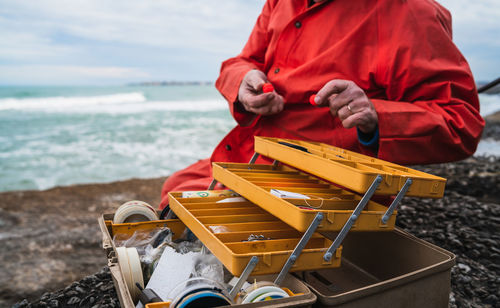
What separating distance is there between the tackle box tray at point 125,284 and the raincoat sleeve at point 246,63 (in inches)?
30.1

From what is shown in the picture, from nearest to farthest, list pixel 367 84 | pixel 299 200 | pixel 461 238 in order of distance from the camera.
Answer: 1. pixel 299 200
2. pixel 367 84
3. pixel 461 238

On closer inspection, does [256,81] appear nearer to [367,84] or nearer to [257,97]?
[257,97]

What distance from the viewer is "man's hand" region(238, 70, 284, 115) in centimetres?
208

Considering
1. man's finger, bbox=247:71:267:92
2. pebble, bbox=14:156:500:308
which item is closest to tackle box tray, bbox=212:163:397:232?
man's finger, bbox=247:71:267:92

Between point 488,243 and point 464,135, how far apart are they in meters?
1.88

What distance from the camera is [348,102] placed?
1789 millimetres

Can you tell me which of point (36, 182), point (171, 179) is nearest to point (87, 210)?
point (171, 179)

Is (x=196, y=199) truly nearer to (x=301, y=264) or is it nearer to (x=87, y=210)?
(x=301, y=264)

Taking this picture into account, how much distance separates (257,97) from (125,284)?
116 cm

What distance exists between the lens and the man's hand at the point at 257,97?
2.08 meters

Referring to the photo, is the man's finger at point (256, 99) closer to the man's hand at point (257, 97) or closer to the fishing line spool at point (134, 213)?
the man's hand at point (257, 97)

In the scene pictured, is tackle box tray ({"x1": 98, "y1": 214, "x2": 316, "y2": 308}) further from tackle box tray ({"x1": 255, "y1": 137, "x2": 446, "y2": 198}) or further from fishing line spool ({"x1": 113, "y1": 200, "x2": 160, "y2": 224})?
tackle box tray ({"x1": 255, "y1": 137, "x2": 446, "y2": 198})

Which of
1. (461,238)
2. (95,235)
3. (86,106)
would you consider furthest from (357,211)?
(86,106)

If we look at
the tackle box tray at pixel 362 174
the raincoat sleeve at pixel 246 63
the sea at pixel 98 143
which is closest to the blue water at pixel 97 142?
the sea at pixel 98 143
